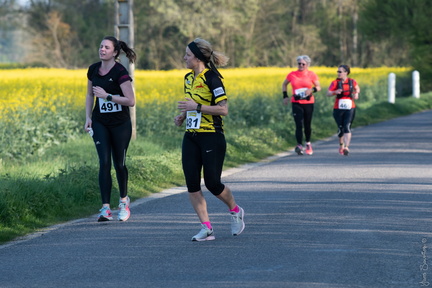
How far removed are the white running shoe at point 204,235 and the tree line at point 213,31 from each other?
191ft

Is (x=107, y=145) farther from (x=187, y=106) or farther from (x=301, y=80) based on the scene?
(x=301, y=80)

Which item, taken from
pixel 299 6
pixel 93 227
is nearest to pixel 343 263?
pixel 93 227

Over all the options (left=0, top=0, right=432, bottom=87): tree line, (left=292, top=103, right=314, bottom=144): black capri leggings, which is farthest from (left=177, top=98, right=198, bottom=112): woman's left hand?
(left=0, top=0, right=432, bottom=87): tree line

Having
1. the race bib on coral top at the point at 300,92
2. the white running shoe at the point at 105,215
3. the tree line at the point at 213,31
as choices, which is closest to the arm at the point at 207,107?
the white running shoe at the point at 105,215

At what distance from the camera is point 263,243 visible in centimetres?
812

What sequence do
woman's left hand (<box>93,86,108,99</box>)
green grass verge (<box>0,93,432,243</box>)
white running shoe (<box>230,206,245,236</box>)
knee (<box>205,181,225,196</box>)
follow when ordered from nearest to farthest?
knee (<box>205,181,225,196</box>) < white running shoe (<box>230,206,245,236</box>) < woman's left hand (<box>93,86,108,99</box>) < green grass verge (<box>0,93,432,243</box>)

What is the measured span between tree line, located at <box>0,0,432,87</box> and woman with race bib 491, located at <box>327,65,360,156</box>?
4974 cm

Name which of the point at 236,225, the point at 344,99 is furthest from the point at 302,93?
the point at 236,225

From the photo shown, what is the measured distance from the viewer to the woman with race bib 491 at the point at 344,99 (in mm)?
17109

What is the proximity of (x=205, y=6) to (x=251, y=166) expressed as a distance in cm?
5871

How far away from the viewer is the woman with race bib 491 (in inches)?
674

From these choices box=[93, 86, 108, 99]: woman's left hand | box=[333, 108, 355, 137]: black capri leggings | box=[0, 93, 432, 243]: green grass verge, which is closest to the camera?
box=[93, 86, 108, 99]: woman's left hand

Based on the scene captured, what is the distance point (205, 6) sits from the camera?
7350cm

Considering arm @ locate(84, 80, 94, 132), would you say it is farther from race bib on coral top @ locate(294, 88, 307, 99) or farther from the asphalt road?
race bib on coral top @ locate(294, 88, 307, 99)
